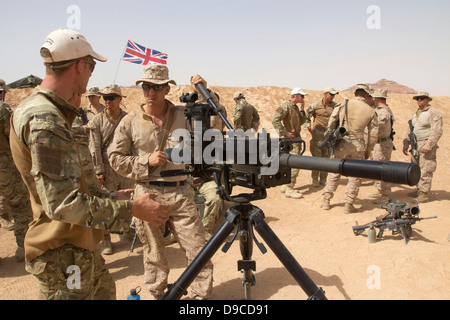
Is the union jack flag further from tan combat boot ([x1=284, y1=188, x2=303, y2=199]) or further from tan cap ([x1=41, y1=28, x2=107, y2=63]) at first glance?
tan cap ([x1=41, y1=28, x2=107, y2=63])

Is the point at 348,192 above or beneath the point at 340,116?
beneath

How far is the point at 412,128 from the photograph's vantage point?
8867 millimetres

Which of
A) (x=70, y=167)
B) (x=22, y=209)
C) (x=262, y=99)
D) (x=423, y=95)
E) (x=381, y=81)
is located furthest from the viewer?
(x=381, y=81)

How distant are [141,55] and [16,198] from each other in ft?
16.2

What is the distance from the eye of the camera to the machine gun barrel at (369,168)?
1614 mm

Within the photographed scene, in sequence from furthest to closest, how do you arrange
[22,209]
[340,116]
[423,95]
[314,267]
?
[423,95], [340,116], [22,209], [314,267]

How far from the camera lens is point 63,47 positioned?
7.35 feet

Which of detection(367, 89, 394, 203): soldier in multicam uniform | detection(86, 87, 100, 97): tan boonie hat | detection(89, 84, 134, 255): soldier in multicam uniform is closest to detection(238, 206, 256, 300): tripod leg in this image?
detection(89, 84, 134, 255): soldier in multicam uniform

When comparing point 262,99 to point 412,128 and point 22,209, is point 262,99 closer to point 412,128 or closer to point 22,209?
point 412,128

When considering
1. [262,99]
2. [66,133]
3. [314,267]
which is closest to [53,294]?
[66,133]

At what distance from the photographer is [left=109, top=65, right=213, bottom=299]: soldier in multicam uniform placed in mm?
3729

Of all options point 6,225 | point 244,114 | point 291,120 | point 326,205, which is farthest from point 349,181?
point 6,225

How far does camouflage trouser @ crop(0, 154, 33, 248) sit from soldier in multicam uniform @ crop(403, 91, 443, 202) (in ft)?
28.0

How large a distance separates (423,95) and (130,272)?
7996mm
